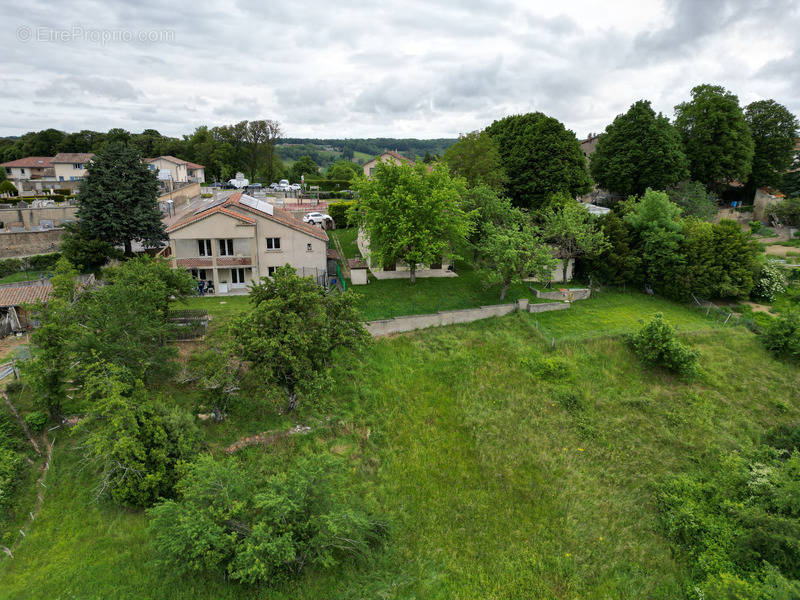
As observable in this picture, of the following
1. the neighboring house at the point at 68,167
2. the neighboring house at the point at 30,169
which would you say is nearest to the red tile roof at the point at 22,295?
the neighboring house at the point at 68,167

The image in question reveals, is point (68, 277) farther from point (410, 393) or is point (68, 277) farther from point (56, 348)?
point (410, 393)

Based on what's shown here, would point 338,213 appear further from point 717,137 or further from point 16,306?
point 717,137

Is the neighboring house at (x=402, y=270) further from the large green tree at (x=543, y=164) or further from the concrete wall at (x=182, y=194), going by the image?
the concrete wall at (x=182, y=194)

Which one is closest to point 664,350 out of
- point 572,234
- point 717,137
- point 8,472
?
point 572,234

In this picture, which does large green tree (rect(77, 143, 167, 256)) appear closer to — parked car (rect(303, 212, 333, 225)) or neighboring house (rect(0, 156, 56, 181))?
parked car (rect(303, 212, 333, 225))

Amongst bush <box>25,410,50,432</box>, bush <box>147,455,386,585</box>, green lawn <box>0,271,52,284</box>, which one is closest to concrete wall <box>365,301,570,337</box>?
bush <box>147,455,386,585</box>

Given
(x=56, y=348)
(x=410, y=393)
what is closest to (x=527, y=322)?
(x=410, y=393)
